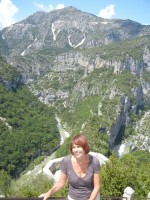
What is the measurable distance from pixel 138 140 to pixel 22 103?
52.0 m

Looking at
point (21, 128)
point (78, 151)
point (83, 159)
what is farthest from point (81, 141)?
point (21, 128)

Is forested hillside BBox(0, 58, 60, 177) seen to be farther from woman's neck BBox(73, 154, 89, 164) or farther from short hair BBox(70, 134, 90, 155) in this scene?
short hair BBox(70, 134, 90, 155)

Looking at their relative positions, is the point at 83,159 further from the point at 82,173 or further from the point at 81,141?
the point at 81,141

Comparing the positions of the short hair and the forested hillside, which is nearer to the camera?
the short hair

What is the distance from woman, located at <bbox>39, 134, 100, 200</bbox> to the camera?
891 cm

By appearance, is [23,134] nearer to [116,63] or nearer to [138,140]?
[138,140]

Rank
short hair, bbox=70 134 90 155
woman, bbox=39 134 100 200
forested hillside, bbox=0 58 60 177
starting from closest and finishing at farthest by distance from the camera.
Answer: short hair, bbox=70 134 90 155 → woman, bbox=39 134 100 200 → forested hillside, bbox=0 58 60 177

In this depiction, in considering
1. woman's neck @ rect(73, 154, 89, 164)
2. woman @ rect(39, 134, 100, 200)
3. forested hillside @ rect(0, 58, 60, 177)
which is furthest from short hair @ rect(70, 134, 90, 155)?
forested hillside @ rect(0, 58, 60, 177)

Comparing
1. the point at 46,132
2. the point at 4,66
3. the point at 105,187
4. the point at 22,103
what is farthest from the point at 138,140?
the point at 105,187

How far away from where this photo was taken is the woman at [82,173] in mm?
8914

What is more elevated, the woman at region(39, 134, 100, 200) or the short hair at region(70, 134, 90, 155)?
the short hair at region(70, 134, 90, 155)

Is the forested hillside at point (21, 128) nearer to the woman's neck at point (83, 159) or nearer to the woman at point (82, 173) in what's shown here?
the woman at point (82, 173)

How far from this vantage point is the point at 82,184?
353 inches

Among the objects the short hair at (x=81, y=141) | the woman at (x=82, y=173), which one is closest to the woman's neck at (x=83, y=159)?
the woman at (x=82, y=173)
